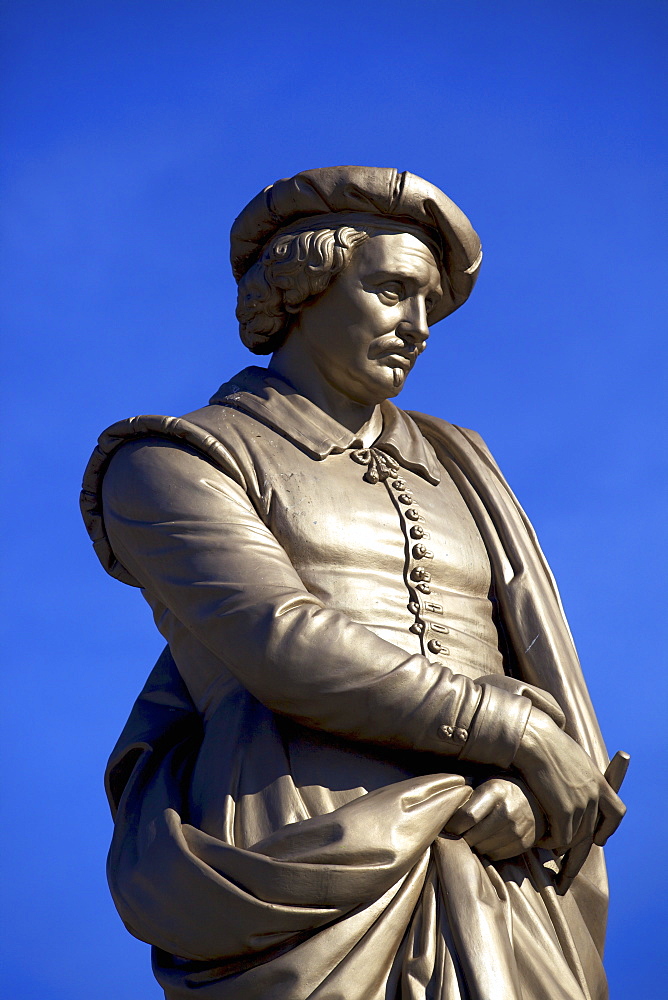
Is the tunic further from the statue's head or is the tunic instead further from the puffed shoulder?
the statue's head

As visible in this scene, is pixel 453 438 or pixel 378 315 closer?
pixel 378 315

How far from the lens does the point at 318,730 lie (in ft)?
20.4

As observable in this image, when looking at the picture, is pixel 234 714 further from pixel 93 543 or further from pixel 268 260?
pixel 268 260

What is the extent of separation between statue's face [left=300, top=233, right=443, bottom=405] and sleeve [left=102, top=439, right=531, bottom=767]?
0.92 meters

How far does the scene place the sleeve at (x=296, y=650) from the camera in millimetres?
6051

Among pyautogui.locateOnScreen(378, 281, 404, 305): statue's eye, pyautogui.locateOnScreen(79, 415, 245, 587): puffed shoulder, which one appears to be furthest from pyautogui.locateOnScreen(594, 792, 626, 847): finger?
pyautogui.locateOnScreen(378, 281, 404, 305): statue's eye

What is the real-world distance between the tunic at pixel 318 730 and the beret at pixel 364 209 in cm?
77

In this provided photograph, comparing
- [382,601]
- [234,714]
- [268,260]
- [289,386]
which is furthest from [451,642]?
[268,260]

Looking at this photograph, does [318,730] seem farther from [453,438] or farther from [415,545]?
[453,438]

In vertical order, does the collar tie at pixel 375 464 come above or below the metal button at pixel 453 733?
above

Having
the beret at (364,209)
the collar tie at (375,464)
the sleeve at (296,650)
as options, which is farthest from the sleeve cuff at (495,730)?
the beret at (364,209)

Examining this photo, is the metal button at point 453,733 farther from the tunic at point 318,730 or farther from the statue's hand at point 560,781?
the statue's hand at point 560,781

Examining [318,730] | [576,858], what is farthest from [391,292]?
[576,858]

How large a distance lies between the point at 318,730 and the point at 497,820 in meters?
0.72
